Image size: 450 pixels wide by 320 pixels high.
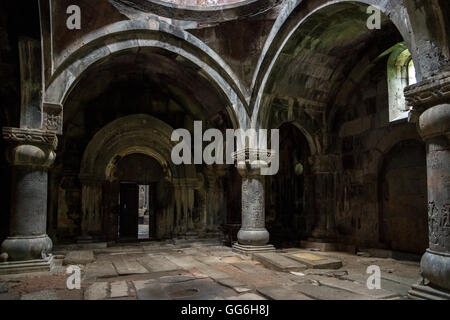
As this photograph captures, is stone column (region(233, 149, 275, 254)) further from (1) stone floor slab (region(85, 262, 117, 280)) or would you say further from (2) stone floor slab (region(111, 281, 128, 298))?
(2) stone floor slab (region(111, 281, 128, 298))

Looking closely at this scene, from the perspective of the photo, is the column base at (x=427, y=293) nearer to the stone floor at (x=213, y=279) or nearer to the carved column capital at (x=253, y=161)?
the stone floor at (x=213, y=279)

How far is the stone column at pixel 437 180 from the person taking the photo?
10.2 feet

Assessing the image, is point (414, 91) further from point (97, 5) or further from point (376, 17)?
point (97, 5)

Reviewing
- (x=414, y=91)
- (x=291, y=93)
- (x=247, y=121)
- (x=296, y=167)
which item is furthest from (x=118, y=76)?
(x=414, y=91)

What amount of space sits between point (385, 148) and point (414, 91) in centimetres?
358

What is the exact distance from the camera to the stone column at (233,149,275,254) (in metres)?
6.83

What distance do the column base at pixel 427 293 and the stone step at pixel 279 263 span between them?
6.47ft

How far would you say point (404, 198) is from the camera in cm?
633

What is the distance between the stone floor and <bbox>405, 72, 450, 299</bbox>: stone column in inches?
25.0

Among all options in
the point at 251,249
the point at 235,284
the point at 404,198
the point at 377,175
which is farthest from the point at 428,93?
the point at 251,249

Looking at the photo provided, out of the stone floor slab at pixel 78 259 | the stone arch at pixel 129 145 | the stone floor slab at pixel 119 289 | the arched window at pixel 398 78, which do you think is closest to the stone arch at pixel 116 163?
the stone arch at pixel 129 145

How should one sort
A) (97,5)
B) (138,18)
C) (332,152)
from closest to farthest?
(97,5) → (138,18) → (332,152)

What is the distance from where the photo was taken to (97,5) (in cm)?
595

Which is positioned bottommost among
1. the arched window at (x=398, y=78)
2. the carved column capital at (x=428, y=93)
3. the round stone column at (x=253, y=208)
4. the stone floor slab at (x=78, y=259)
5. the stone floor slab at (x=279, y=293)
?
the stone floor slab at (x=78, y=259)
